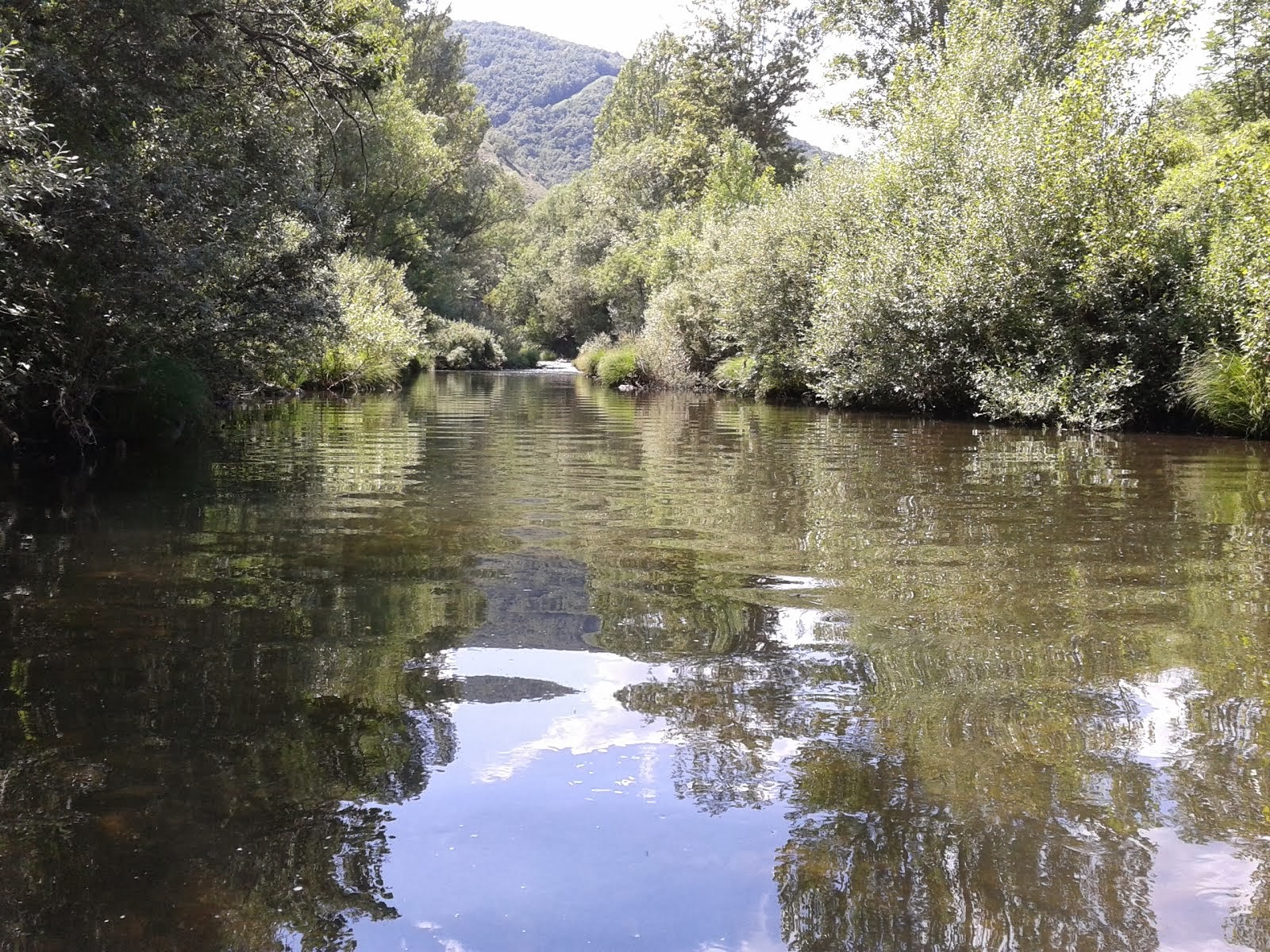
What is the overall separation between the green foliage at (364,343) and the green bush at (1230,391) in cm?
1806

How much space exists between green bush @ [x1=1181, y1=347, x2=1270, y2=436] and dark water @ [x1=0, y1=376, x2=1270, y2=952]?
9134 mm

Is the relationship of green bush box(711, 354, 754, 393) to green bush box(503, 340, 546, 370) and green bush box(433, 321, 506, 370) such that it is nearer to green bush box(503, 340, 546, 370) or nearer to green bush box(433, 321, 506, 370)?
green bush box(433, 321, 506, 370)

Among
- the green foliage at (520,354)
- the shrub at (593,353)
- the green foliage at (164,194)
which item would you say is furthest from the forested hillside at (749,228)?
the green foliage at (520,354)

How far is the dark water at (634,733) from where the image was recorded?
249 cm

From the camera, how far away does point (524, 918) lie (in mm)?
2469

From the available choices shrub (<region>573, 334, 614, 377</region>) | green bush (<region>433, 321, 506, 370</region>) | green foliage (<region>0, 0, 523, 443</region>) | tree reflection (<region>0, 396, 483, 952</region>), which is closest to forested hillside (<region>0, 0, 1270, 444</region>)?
green foliage (<region>0, 0, 523, 443</region>)

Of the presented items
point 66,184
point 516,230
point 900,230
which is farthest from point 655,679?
point 516,230

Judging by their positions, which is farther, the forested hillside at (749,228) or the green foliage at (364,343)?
A: the green foliage at (364,343)

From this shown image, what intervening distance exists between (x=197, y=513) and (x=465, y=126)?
45584 mm

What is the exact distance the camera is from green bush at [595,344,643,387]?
3706 cm

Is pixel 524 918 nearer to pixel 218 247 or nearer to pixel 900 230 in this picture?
pixel 218 247

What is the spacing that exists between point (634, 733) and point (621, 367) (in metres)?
34.3

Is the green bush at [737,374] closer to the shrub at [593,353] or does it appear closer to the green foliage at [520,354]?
the shrub at [593,353]

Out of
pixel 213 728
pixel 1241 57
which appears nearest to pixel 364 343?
pixel 213 728
